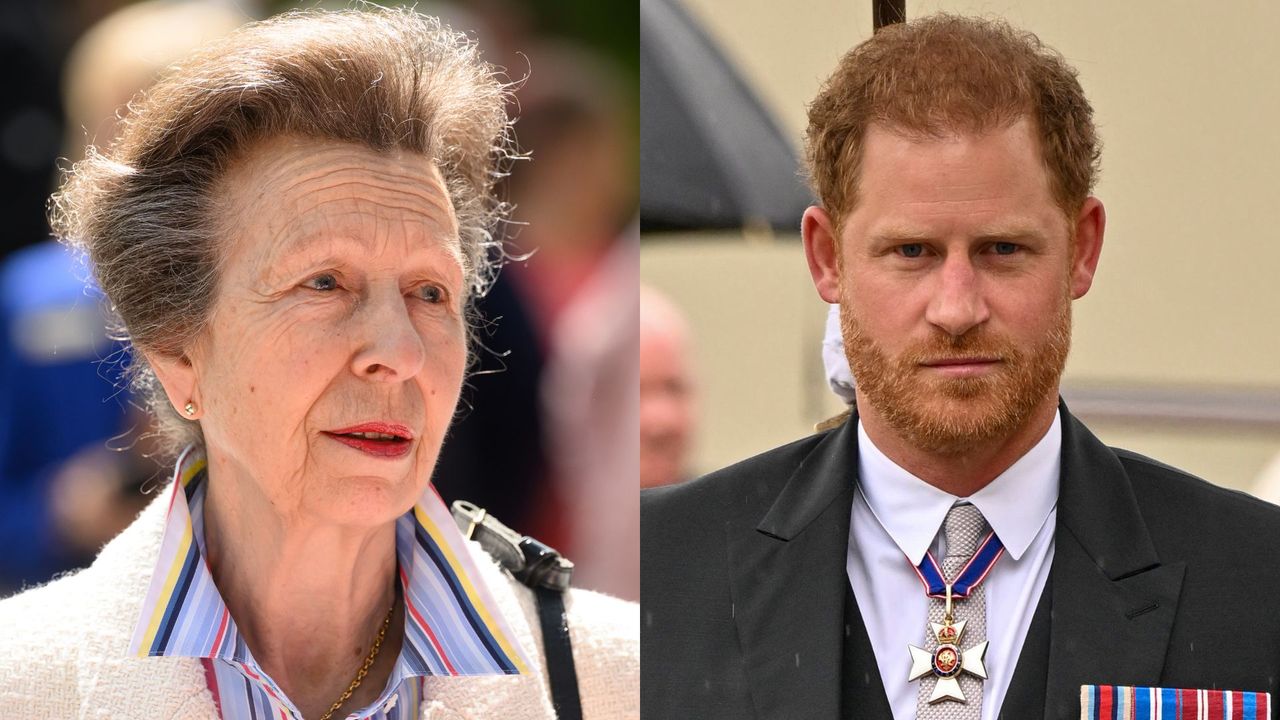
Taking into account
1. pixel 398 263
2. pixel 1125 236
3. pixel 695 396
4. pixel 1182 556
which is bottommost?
pixel 1182 556

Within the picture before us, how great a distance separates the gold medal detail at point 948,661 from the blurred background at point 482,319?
1020 millimetres

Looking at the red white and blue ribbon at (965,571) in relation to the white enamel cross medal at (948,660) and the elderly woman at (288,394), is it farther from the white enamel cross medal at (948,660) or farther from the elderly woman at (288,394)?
the elderly woman at (288,394)

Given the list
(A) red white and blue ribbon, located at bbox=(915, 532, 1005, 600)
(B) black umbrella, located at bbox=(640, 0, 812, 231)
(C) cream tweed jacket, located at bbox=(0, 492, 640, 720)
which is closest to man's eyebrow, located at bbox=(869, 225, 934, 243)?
(B) black umbrella, located at bbox=(640, 0, 812, 231)

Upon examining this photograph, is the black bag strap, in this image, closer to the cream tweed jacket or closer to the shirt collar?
the cream tweed jacket

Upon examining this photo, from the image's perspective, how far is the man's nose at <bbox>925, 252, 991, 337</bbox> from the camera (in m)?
1.83

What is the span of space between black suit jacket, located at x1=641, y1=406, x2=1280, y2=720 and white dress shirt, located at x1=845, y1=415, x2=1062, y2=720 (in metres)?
0.02

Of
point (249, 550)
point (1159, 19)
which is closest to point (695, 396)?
point (1159, 19)

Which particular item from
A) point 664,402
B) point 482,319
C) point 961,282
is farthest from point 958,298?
point 482,319

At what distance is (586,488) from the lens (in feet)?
13.6

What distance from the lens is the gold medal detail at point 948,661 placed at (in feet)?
5.97

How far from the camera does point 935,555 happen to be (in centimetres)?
189

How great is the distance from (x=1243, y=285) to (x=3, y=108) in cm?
443

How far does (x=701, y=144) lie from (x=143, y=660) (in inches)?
46.3

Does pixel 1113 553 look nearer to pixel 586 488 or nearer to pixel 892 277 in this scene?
pixel 892 277
